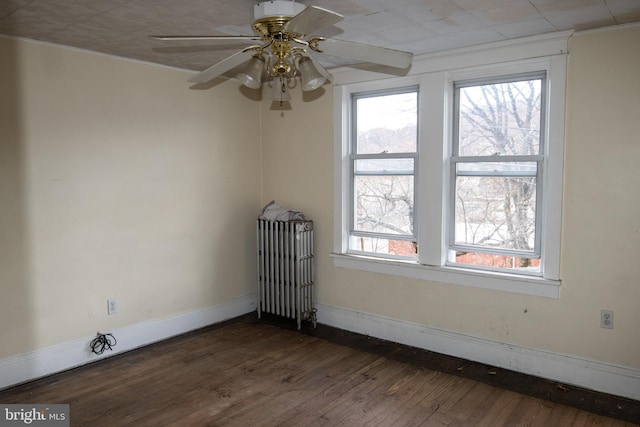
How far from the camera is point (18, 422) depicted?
2.74 meters

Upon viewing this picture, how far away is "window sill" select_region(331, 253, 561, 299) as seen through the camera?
3.27 meters

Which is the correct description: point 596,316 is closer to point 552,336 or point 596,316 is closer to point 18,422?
point 552,336

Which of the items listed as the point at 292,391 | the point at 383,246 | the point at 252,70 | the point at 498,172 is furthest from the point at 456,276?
the point at 252,70

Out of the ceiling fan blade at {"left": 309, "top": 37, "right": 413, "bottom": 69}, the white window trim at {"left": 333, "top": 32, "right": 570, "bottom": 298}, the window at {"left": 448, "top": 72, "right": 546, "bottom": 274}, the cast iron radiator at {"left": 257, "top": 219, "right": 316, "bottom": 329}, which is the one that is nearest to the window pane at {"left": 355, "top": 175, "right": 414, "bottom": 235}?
the white window trim at {"left": 333, "top": 32, "right": 570, "bottom": 298}

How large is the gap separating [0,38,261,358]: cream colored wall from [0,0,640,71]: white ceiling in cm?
38

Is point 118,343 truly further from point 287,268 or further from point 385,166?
point 385,166

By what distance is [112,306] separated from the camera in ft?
12.3

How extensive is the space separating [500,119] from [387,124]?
0.97 metres

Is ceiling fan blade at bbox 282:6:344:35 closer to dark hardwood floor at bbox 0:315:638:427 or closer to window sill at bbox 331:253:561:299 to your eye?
dark hardwood floor at bbox 0:315:638:427

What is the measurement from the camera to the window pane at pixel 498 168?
3.36 m

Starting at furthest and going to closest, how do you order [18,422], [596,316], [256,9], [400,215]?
[400,215]
[596,316]
[18,422]
[256,9]

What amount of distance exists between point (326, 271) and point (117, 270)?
1.84 meters

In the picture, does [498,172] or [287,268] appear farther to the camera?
[287,268]

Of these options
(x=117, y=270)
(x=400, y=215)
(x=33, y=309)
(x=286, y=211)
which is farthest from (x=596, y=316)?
(x=33, y=309)
